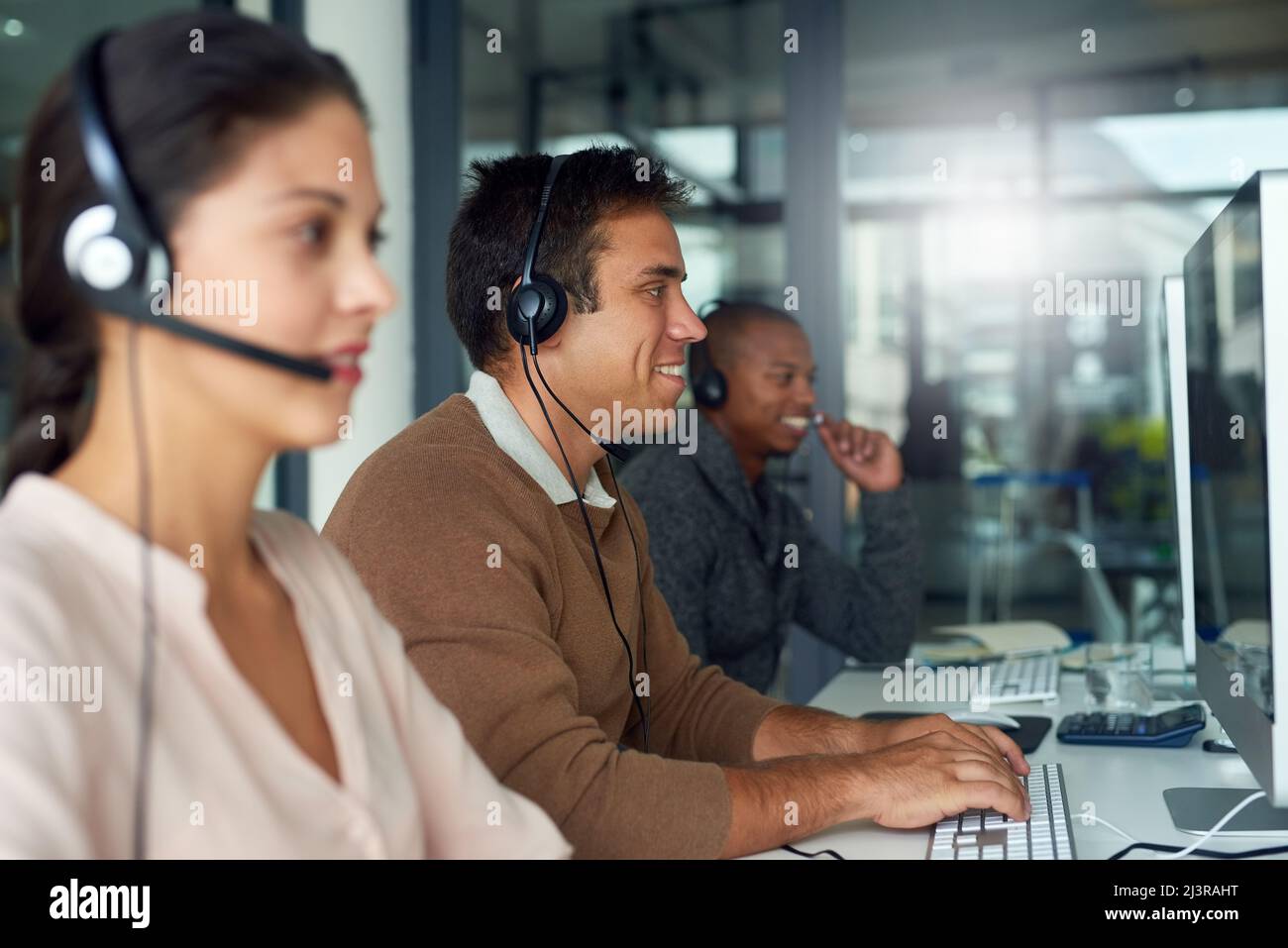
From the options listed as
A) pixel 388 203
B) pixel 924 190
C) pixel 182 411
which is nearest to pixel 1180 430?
pixel 182 411

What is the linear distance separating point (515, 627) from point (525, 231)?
56 cm

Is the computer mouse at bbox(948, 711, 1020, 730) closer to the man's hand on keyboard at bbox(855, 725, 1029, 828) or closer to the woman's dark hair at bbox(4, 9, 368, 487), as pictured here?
the man's hand on keyboard at bbox(855, 725, 1029, 828)

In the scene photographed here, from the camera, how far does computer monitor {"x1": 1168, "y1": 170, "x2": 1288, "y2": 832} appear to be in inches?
36.9

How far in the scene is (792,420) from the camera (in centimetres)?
252

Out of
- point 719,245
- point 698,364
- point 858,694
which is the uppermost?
point 719,245

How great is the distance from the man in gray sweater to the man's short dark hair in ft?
2.31

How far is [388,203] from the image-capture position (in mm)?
3369

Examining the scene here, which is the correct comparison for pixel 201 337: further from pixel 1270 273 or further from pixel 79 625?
pixel 1270 273

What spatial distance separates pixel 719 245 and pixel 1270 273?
298cm

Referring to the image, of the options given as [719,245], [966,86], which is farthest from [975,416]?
[719,245]

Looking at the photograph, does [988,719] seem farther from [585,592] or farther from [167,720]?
[167,720]

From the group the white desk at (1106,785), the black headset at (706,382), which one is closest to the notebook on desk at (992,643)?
the white desk at (1106,785)

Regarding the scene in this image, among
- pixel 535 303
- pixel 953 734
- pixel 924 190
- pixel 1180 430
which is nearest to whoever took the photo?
pixel 953 734
